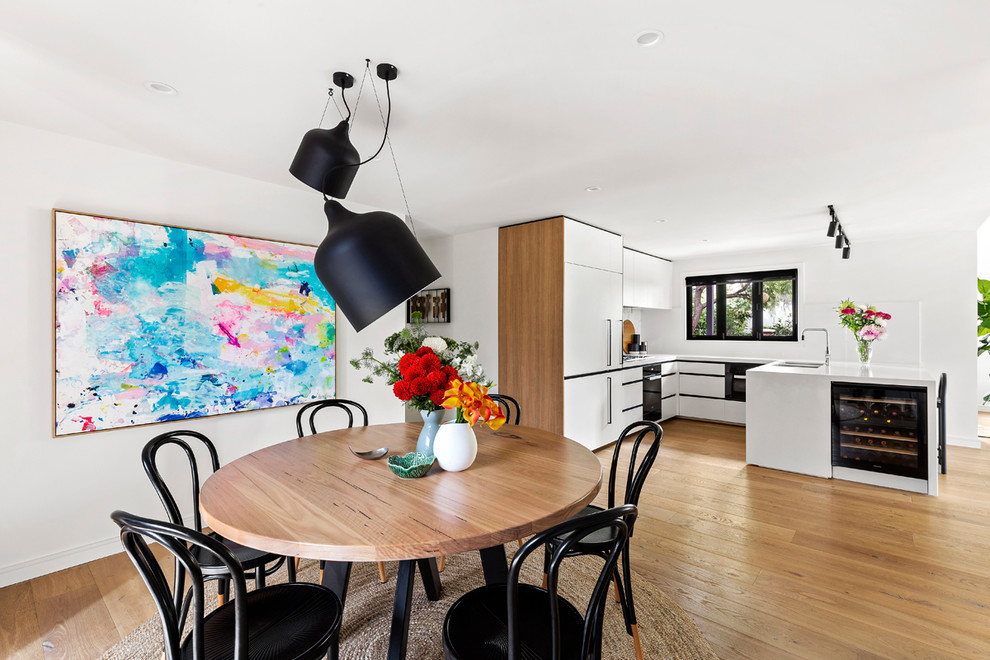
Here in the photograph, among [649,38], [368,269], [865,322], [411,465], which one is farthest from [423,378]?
[865,322]

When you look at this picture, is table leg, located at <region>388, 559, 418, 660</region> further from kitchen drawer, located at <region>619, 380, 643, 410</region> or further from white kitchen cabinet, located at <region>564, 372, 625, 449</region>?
kitchen drawer, located at <region>619, 380, 643, 410</region>

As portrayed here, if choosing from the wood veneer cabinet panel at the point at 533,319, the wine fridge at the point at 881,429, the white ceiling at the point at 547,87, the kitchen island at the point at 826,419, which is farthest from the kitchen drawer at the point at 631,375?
the white ceiling at the point at 547,87

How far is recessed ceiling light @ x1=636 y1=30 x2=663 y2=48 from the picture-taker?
5.35ft

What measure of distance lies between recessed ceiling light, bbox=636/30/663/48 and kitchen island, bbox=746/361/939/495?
3392 mm

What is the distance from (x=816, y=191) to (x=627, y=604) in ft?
11.2

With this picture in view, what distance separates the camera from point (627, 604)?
1.72 metres

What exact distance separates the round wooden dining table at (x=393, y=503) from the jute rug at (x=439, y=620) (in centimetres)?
39

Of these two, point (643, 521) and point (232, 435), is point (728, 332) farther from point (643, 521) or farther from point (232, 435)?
point (232, 435)

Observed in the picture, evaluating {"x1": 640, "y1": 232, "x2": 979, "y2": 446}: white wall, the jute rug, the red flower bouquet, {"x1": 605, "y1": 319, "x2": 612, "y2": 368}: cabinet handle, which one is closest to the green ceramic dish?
the red flower bouquet

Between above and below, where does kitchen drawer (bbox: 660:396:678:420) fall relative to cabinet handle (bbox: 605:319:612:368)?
below

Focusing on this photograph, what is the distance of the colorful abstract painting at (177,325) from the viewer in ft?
8.20

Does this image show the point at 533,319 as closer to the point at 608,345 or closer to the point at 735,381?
the point at 608,345

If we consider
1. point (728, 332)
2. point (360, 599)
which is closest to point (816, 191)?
point (728, 332)

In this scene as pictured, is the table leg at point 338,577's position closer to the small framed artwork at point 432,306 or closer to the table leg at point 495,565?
the table leg at point 495,565
